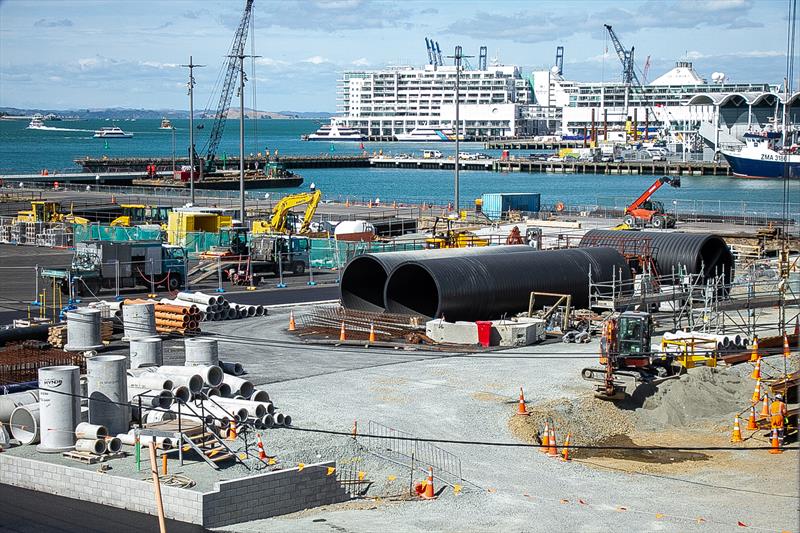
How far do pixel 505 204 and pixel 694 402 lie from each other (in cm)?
4961

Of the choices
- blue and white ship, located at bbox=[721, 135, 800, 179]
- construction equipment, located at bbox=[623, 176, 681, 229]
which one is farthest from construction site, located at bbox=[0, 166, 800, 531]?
blue and white ship, located at bbox=[721, 135, 800, 179]

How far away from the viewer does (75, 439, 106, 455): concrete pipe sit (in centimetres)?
2136

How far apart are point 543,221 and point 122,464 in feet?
176

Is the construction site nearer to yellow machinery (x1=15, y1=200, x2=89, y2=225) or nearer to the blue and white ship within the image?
yellow machinery (x1=15, y1=200, x2=89, y2=225)

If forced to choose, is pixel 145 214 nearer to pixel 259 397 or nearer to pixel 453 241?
pixel 453 241

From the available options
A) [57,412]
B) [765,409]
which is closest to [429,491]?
[57,412]

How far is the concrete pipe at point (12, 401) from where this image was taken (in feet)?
76.3

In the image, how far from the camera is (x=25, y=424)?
74.4ft

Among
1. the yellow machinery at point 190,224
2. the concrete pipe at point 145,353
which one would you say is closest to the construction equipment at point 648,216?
the yellow machinery at point 190,224

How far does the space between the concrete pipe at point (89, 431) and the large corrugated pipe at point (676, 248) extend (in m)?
26.3

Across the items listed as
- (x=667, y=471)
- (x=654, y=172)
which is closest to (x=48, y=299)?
(x=667, y=471)

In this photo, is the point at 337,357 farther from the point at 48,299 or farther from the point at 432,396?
the point at 48,299

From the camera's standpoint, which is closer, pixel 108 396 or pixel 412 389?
pixel 108 396

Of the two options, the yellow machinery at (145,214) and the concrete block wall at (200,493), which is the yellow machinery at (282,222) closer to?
the yellow machinery at (145,214)
